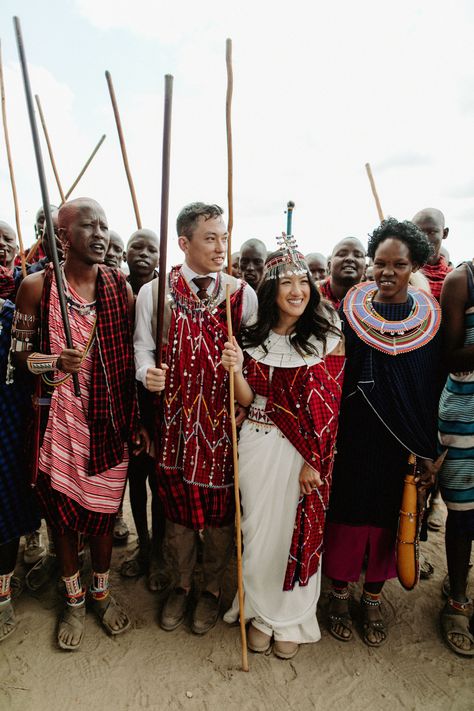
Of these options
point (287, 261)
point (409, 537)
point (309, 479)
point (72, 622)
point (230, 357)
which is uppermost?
point (287, 261)

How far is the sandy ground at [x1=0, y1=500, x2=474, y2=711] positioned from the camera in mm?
2221

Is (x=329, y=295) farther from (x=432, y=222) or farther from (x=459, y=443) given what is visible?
(x=459, y=443)

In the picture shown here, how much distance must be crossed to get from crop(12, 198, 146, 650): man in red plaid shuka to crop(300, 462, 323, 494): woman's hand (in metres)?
1.02

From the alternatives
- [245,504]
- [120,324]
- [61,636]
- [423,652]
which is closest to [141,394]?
[120,324]

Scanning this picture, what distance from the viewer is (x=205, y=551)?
275 cm

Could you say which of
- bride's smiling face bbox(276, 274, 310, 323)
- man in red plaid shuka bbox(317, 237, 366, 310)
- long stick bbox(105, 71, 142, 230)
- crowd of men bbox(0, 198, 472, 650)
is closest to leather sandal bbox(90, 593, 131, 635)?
crowd of men bbox(0, 198, 472, 650)

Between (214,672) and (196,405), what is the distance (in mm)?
1491

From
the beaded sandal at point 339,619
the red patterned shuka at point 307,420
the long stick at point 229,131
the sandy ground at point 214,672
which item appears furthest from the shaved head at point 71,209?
the beaded sandal at point 339,619

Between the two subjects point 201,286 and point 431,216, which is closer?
point 201,286

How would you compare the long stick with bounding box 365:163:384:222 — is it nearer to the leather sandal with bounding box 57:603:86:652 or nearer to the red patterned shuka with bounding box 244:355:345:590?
the red patterned shuka with bounding box 244:355:345:590

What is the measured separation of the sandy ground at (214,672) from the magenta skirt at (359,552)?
405 millimetres

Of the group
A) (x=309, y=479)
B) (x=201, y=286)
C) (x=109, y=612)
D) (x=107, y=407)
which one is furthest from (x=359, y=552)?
(x=201, y=286)

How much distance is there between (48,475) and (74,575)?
686mm

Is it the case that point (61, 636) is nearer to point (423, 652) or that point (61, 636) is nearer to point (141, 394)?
point (141, 394)
